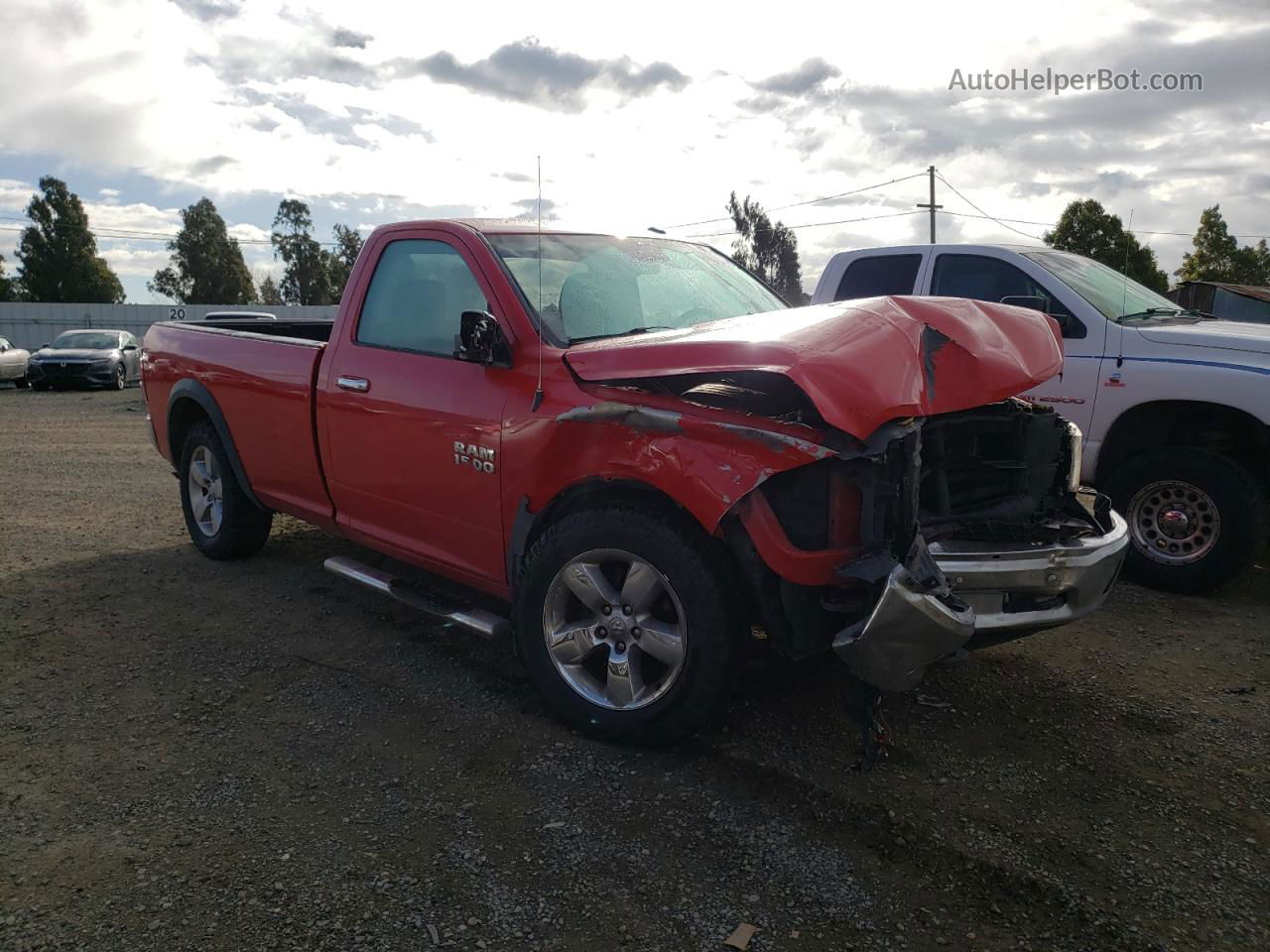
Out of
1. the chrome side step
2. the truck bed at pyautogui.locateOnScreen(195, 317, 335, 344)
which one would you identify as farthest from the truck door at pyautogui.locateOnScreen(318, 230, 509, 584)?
the truck bed at pyautogui.locateOnScreen(195, 317, 335, 344)

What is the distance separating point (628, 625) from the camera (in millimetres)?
3289

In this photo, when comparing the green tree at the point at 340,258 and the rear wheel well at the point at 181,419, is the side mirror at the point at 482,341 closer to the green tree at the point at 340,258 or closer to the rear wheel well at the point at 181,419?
the rear wheel well at the point at 181,419

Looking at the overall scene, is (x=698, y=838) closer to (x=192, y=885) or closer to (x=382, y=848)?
(x=382, y=848)

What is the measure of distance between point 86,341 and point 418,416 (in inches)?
868

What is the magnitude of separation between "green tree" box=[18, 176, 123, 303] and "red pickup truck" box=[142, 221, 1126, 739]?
69402 mm

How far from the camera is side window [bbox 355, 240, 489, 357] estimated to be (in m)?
4.07

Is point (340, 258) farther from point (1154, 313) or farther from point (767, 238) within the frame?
point (1154, 313)

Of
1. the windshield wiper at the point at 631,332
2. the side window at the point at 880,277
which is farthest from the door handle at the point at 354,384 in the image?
the side window at the point at 880,277

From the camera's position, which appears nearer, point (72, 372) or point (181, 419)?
point (181, 419)

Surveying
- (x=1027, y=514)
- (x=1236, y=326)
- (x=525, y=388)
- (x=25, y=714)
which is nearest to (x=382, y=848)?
(x=525, y=388)

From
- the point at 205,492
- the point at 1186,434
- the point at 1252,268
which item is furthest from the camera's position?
the point at 1252,268

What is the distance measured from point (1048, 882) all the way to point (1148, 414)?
3.84 m

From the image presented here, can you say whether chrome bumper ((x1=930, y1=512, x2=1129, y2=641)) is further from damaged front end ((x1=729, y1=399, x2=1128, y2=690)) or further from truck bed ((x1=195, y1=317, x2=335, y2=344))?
truck bed ((x1=195, y1=317, x2=335, y2=344))

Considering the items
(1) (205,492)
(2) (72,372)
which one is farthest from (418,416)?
(2) (72,372)
